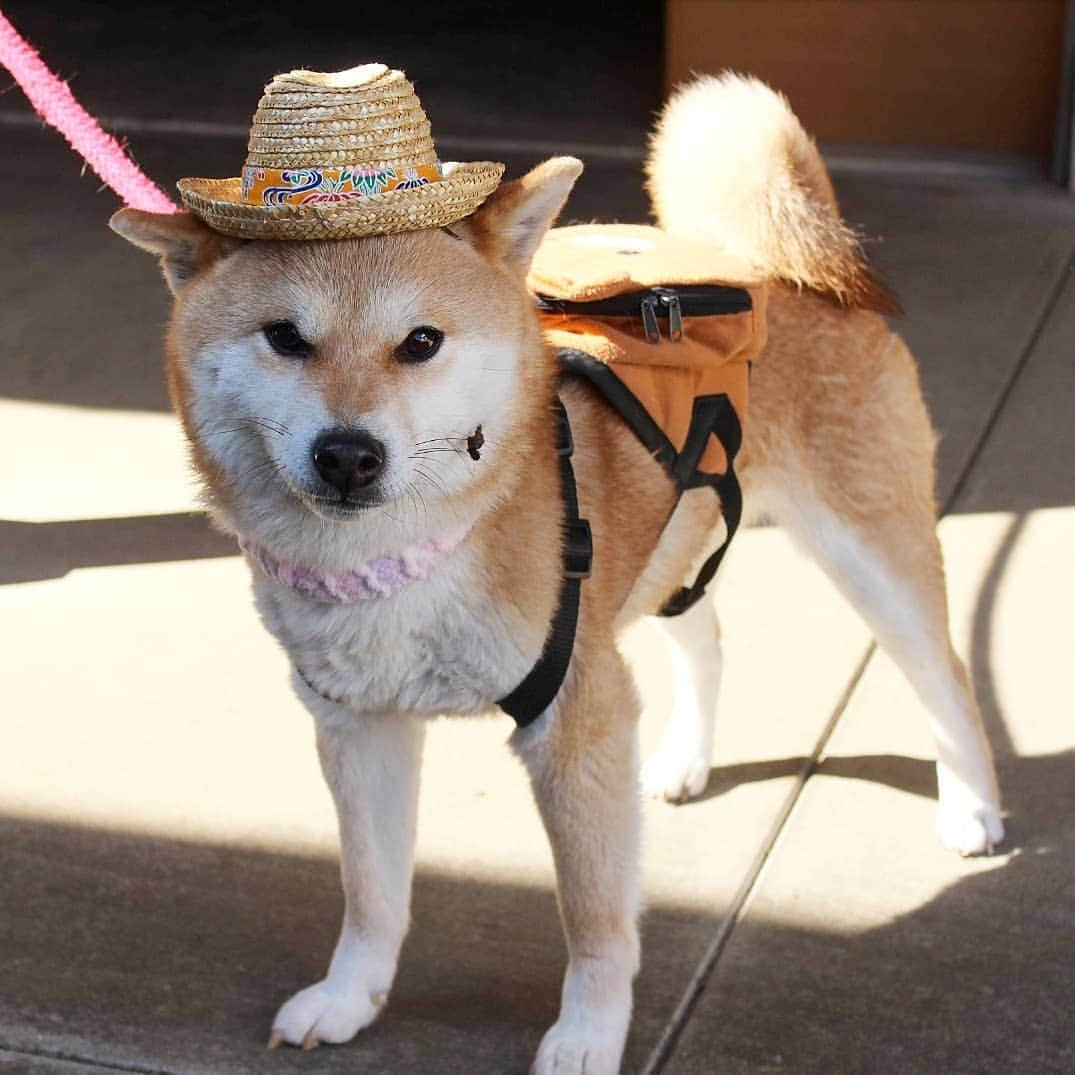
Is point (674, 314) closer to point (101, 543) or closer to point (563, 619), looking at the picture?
point (563, 619)

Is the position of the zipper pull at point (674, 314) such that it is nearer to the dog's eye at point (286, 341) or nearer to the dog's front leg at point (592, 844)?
the dog's front leg at point (592, 844)

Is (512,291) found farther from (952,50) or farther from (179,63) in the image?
(179,63)

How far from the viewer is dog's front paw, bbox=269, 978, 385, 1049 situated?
8.52ft

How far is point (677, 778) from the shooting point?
3244 mm

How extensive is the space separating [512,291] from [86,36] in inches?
311

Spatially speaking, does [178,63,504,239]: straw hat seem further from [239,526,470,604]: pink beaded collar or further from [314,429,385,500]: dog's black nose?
[239,526,470,604]: pink beaded collar

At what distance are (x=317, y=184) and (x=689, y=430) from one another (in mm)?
859

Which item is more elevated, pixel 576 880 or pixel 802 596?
pixel 576 880

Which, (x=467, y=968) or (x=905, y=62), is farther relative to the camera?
(x=905, y=62)

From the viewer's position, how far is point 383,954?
268 centimetres

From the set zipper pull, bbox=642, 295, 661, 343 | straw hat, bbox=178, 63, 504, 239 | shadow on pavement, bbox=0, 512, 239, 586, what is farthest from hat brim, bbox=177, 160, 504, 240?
shadow on pavement, bbox=0, 512, 239, 586

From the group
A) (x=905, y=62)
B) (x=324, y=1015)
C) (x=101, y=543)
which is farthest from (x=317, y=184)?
(x=905, y=62)

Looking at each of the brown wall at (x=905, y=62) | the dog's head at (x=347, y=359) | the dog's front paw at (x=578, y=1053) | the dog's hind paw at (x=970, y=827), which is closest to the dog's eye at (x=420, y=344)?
the dog's head at (x=347, y=359)

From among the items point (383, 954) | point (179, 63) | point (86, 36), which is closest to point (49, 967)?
point (383, 954)
